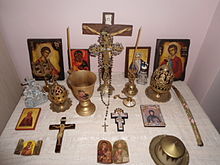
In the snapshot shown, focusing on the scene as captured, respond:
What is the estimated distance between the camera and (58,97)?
39.6 inches

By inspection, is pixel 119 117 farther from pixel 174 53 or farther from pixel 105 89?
pixel 174 53

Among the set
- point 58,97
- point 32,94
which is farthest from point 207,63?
point 32,94

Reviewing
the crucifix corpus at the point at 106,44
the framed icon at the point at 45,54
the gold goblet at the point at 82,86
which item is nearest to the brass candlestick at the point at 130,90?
the crucifix corpus at the point at 106,44

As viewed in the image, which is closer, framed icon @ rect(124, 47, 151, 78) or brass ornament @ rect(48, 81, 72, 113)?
brass ornament @ rect(48, 81, 72, 113)

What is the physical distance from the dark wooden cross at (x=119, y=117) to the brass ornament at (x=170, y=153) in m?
0.21

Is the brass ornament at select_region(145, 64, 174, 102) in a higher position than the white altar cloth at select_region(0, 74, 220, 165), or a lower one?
higher

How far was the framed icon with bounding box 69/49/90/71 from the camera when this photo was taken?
122cm

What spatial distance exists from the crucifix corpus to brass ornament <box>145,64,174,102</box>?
28cm

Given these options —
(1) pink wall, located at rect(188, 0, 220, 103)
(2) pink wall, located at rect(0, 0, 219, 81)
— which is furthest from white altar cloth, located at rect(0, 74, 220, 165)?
(2) pink wall, located at rect(0, 0, 219, 81)

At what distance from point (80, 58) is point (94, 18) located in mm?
297

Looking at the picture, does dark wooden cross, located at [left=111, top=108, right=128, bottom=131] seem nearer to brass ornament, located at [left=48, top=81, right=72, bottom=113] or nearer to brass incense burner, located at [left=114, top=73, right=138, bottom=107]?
brass incense burner, located at [left=114, top=73, right=138, bottom=107]

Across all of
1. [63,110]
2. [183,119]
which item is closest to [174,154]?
[183,119]

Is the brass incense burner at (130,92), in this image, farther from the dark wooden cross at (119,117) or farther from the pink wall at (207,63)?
the pink wall at (207,63)

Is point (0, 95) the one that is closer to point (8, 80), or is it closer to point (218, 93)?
point (8, 80)
